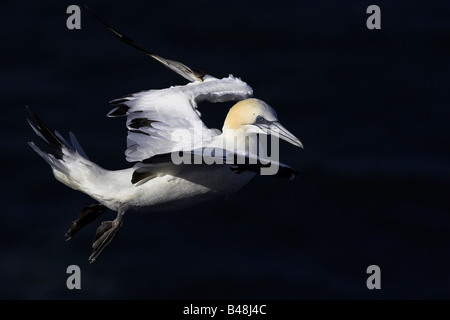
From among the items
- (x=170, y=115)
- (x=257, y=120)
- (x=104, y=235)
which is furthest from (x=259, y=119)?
(x=104, y=235)

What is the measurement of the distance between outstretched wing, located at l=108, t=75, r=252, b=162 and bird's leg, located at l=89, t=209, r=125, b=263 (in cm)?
125

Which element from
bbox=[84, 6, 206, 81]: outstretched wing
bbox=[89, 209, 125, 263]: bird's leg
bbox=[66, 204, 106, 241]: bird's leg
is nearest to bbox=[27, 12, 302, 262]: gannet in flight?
bbox=[89, 209, 125, 263]: bird's leg

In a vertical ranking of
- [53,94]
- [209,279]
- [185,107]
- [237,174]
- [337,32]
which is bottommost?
[209,279]

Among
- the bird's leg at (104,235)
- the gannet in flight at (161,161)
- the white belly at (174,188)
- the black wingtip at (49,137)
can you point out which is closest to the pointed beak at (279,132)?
the gannet in flight at (161,161)

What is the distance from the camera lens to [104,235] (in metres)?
14.4

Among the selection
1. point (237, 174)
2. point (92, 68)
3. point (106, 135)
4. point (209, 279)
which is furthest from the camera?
point (92, 68)

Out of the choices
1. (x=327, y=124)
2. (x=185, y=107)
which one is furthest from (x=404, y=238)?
(x=185, y=107)

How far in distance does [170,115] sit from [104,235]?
171cm

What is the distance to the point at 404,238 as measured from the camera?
15570 millimetres

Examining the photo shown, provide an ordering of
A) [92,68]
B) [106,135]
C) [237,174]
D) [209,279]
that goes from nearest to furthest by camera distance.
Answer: [237,174] → [209,279] → [106,135] → [92,68]

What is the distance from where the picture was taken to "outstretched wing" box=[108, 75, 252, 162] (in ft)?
44.0

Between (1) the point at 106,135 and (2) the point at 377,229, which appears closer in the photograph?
(2) the point at 377,229

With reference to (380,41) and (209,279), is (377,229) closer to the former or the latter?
(209,279)

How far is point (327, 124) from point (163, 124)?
4091 mm
